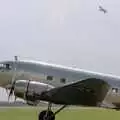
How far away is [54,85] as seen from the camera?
2194 cm

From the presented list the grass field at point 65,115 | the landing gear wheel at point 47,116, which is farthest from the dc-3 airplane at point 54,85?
the grass field at point 65,115

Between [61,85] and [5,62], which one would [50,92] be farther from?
[5,62]

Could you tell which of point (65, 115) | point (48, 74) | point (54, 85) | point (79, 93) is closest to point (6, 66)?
point (48, 74)

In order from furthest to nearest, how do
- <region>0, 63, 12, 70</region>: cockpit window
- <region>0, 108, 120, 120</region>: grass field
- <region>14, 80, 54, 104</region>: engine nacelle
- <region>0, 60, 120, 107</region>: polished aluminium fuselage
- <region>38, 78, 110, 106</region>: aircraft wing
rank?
<region>0, 108, 120, 120</region>: grass field < <region>0, 63, 12, 70</region>: cockpit window < <region>0, 60, 120, 107</region>: polished aluminium fuselage < <region>14, 80, 54, 104</region>: engine nacelle < <region>38, 78, 110, 106</region>: aircraft wing

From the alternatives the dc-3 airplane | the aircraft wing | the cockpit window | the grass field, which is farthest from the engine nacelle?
the grass field

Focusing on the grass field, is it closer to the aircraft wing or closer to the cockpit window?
the cockpit window

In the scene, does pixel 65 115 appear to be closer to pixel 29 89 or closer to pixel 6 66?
pixel 6 66

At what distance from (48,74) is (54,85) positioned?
0.78m

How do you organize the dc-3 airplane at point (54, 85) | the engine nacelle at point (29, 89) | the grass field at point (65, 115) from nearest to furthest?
the dc-3 airplane at point (54, 85)
the engine nacelle at point (29, 89)
the grass field at point (65, 115)

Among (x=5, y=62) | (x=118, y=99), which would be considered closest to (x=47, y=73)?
(x=5, y=62)

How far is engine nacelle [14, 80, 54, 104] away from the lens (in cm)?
2089

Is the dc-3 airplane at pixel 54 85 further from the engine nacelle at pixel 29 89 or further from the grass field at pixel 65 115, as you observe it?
the grass field at pixel 65 115

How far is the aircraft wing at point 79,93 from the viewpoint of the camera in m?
20.3

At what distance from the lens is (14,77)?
73.0 ft
